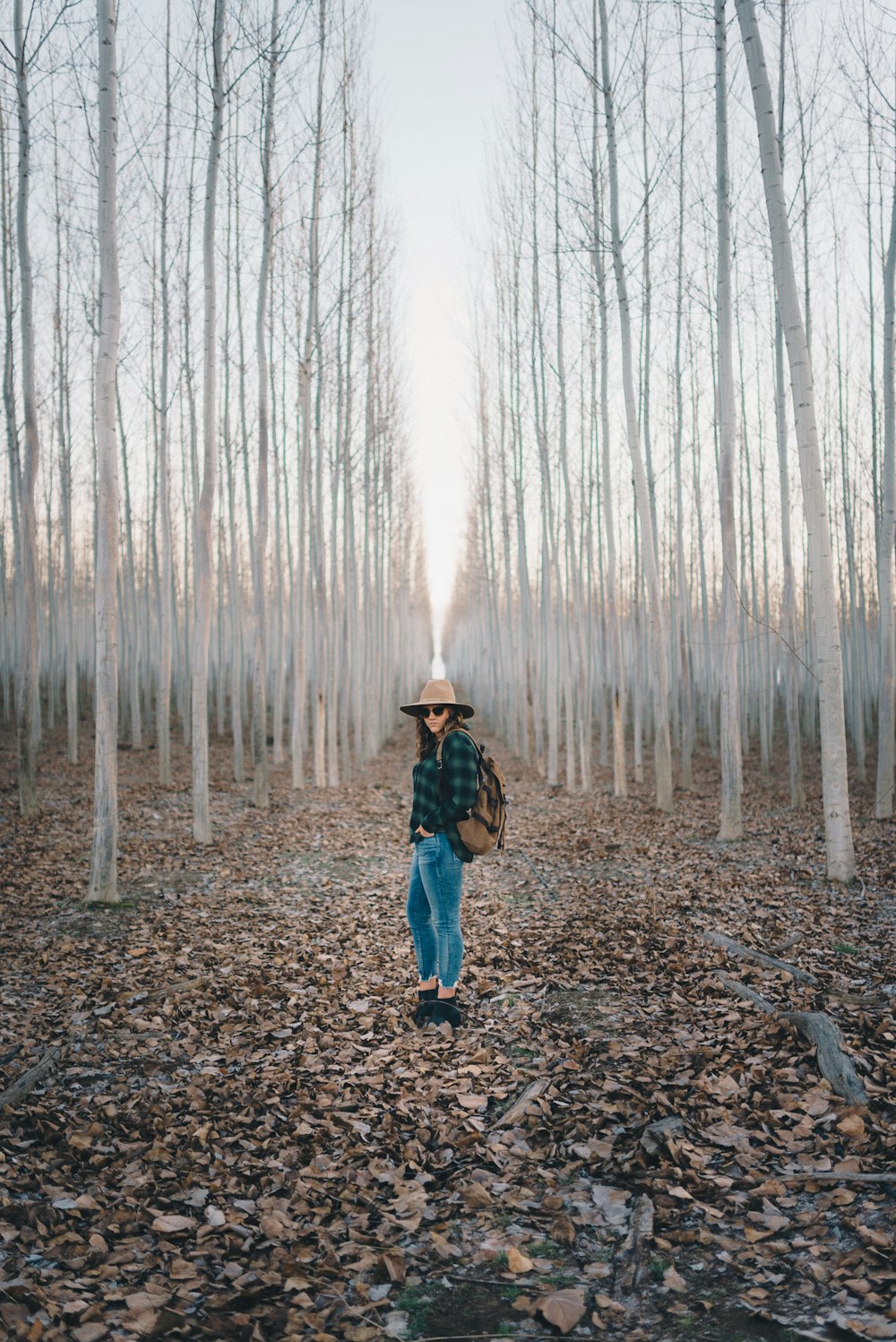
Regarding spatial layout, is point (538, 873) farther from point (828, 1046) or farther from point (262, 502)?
point (262, 502)

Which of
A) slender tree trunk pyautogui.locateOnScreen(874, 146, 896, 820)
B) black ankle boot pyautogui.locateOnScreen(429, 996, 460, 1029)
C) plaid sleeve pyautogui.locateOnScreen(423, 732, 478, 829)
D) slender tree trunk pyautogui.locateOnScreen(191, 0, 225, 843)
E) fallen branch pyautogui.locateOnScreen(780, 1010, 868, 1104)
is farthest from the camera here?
slender tree trunk pyautogui.locateOnScreen(874, 146, 896, 820)

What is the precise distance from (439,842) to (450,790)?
272 mm

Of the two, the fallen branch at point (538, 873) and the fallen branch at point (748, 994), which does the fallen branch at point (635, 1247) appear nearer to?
the fallen branch at point (748, 994)

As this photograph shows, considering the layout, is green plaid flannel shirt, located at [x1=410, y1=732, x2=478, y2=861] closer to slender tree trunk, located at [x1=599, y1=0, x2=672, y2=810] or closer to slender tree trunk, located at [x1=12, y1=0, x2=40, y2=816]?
slender tree trunk, located at [x1=599, y1=0, x2=672, y2=810]

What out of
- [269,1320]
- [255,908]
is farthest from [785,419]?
[269,1320]

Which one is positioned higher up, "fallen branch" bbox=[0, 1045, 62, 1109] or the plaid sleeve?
the plaid sleeve

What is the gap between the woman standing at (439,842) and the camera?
4004mm

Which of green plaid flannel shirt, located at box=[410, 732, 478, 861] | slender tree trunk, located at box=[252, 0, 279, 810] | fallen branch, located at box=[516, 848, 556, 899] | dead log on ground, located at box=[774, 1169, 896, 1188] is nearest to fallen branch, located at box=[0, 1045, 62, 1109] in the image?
green plaid flannel shirt, located at box=[410, 732, 478, 861]

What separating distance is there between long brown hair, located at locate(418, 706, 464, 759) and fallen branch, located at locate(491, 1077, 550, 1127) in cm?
155

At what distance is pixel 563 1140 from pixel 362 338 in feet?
52.4

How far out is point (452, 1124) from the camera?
3.35m

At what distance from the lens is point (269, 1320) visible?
2.29 m

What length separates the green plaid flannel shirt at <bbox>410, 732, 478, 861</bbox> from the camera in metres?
3.98

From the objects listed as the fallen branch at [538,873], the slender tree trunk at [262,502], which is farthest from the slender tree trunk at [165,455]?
the fallen branch at [538,873]
